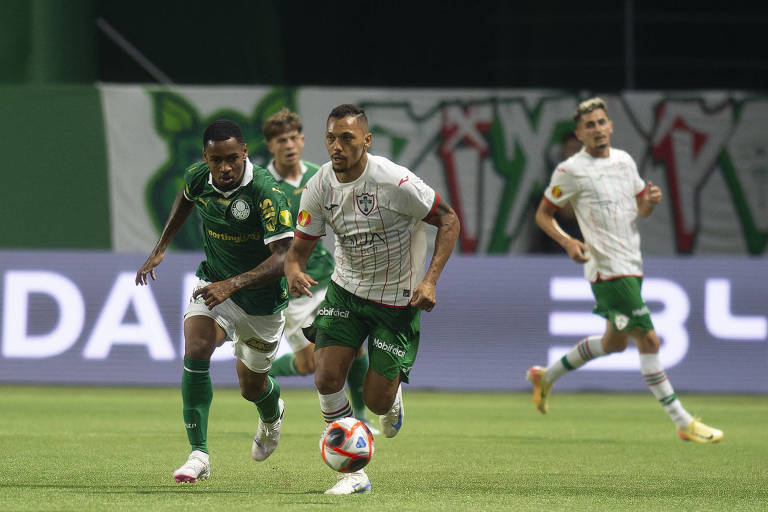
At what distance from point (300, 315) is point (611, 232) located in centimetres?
240

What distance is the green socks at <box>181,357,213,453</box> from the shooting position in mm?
6625

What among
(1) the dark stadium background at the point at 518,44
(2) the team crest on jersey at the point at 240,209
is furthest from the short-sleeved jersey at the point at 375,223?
(1) the dark stadium background at the point at 518,44

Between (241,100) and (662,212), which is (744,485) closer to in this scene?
(662,212)

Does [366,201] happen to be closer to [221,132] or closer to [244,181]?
[244,181]

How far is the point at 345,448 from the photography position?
19.5ft

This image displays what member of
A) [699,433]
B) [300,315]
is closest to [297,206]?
[300,315]

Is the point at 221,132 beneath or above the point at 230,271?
above

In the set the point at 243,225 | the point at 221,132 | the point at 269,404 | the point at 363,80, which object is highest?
the point at 221,132

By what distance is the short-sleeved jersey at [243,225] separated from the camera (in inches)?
257

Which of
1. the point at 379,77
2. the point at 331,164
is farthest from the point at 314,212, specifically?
the point at 379,77

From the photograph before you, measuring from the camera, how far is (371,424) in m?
9.68

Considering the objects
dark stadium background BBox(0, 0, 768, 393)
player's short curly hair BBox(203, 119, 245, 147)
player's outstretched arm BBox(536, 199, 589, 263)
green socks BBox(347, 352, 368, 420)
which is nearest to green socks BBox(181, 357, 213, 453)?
player's short curly hair BBox(203, 119, 245, 147)

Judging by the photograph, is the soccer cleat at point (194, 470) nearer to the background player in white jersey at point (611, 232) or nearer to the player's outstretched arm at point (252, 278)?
the player's outstretched arm at point (252, 278)

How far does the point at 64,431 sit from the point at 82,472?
236 centimetres
